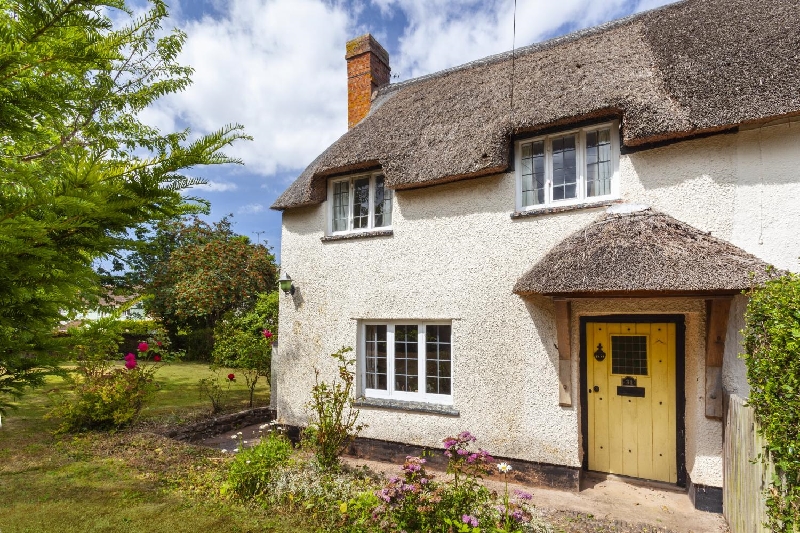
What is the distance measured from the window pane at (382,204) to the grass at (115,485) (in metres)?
5.18

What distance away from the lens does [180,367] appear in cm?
2025

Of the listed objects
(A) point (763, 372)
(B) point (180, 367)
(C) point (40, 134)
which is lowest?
(B) point (180, 367)

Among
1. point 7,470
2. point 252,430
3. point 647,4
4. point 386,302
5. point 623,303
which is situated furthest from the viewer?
point 252,430

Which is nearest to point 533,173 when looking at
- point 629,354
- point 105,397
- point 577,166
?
point 577,166

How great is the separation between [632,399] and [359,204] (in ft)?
20.0

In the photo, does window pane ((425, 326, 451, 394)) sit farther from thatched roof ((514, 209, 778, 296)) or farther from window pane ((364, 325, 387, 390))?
thatched roof ((514, 209, 778, 296))

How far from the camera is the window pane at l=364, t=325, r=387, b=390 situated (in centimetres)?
843

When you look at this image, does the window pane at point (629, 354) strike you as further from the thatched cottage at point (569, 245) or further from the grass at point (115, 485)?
the grass at point (115, 485)

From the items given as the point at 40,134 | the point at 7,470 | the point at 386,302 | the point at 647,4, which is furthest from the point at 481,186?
the point at 7,470

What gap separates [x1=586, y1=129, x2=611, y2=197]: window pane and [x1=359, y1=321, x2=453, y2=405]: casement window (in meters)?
3.38

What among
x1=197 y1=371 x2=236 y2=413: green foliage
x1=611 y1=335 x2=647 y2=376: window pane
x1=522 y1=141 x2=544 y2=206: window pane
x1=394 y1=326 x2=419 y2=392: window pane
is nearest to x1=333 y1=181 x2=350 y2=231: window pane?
x1=394 y1=326 x2=419 y2=392: window pane

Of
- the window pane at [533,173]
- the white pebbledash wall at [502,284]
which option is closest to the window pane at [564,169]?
the window pane at [533,173]

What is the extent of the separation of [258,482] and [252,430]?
4545 millimetres

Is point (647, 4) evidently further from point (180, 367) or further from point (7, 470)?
point (180, 367)
